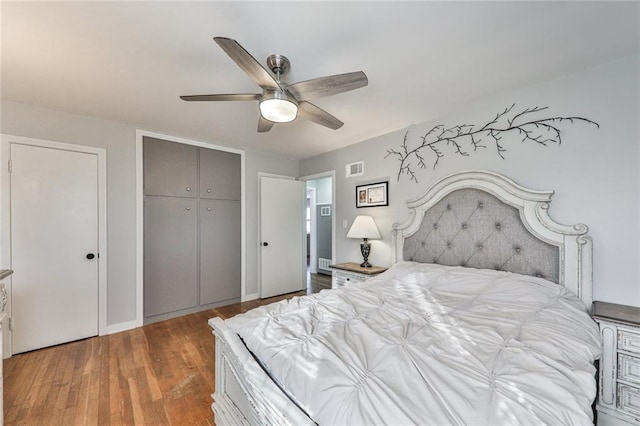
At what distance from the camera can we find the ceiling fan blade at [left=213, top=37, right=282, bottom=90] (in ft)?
3.95

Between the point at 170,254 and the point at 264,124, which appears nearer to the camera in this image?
the point at 264,124

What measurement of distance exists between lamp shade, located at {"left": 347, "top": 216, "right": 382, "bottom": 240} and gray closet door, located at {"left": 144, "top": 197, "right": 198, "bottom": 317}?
2.09 meters

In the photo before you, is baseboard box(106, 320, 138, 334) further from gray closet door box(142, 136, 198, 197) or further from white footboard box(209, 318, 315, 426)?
white footboard box(209, 318, 315, 426)

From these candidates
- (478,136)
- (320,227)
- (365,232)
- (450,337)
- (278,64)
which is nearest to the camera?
(450,337)

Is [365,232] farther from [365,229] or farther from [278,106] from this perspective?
[278,106]

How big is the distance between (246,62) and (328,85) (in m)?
0.47

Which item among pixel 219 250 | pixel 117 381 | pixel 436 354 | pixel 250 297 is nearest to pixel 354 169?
pixel 219 250

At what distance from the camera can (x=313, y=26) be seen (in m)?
1.52

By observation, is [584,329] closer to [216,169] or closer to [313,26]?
[313,26]

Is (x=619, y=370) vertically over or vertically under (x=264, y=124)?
under

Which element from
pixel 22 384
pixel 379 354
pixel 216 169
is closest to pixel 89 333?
pixel 22 384

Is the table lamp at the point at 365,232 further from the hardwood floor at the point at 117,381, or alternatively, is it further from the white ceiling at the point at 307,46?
the hardwood floor at the point at 117,381

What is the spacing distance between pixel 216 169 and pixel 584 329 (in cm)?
388

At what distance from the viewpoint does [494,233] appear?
2.27 meters
